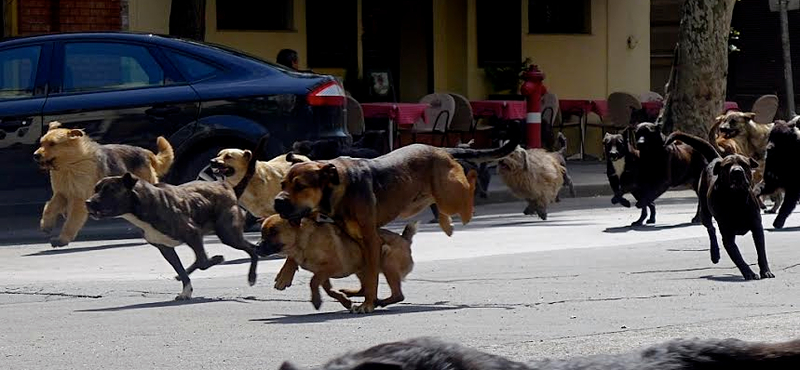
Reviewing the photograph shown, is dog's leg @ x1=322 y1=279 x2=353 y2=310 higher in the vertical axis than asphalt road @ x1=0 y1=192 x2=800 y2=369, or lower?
higher

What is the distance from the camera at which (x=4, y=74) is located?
13625 mm

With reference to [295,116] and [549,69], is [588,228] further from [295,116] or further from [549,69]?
[549,69]

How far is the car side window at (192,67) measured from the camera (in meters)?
13.6

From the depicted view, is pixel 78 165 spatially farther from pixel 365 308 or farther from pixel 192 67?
pixel 365 308

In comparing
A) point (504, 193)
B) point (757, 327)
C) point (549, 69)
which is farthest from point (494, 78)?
point (757, 327)

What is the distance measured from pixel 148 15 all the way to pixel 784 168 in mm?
8804

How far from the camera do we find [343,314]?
8844 millimetres

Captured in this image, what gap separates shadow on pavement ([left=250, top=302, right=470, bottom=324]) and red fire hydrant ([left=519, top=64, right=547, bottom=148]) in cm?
1116

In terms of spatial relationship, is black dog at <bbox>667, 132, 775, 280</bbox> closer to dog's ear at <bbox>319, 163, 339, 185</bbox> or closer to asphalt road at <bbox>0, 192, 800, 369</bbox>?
asphalt road at <bbox>0, 192, 800, 369</bbox>

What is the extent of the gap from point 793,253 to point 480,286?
288cm

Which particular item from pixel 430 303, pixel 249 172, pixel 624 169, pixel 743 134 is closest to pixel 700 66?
pixel 743 134

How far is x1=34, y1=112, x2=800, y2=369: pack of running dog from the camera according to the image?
870 centimetres

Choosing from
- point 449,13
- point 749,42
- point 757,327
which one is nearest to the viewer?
point 757,327

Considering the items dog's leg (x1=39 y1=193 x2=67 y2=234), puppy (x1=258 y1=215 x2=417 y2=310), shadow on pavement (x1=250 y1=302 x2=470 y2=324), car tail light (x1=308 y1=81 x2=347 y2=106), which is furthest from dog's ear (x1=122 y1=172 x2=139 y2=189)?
car tail light (x1=308 y1=81 x2=347 y2=106)
